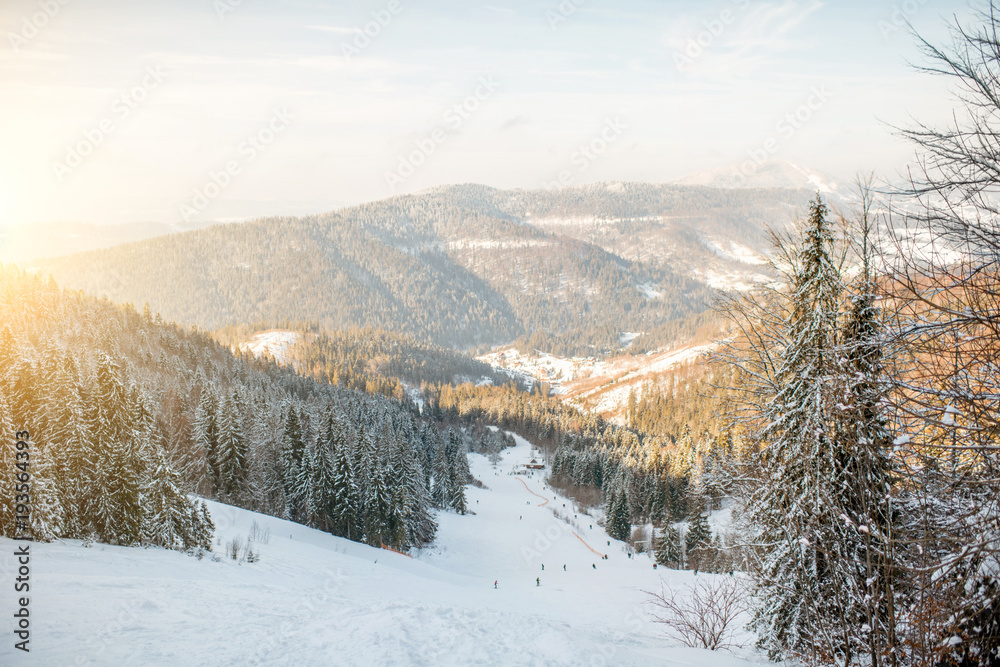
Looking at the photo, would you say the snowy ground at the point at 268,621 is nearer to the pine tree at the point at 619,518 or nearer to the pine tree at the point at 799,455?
the pine tree at the point at 799,455

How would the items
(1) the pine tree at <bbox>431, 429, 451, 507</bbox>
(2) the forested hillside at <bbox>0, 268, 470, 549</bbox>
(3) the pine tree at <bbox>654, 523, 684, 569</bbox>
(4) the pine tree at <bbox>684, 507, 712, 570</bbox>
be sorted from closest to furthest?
(2) the forested hillside at <bbox>0, 268, 470, 549</bbox>
(4) the pine tree at <bbox>684, 507, 712, 570</bbox>
(3) the pine tree at <bbox>654, 523, 684, 569</bbox>
(1) the pine tree at <bbox>431, 429, 451, 507</bbox>

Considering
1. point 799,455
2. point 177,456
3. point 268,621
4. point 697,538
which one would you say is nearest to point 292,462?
point 177,456

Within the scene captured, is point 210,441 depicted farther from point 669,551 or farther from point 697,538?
point 697,538

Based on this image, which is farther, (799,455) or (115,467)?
(115,467)

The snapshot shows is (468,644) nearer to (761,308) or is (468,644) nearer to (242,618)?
(242,618)

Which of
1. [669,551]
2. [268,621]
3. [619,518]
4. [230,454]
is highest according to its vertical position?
[268,621]

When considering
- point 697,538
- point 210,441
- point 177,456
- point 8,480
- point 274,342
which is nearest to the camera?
point 8,480

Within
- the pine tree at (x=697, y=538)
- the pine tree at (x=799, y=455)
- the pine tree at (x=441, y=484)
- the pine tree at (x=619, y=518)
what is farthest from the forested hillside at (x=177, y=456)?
the pine tree at (x=697, y=538)

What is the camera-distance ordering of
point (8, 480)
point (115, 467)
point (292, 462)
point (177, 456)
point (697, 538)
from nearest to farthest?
point (8, 480) → point (115, 467) → point (177, 456) → point (292, 462) → point (697, 538)

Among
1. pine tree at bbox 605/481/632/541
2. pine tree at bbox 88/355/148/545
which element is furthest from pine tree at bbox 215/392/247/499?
pine tree at bbox 605/481/632/541

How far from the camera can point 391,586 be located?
1919cm

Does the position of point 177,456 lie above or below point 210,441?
below

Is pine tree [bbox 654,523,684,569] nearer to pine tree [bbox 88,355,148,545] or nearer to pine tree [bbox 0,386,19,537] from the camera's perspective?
pine tree [bbox 88,355,148,545]

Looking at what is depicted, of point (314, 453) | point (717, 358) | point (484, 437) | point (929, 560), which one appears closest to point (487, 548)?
point (314, 453)
